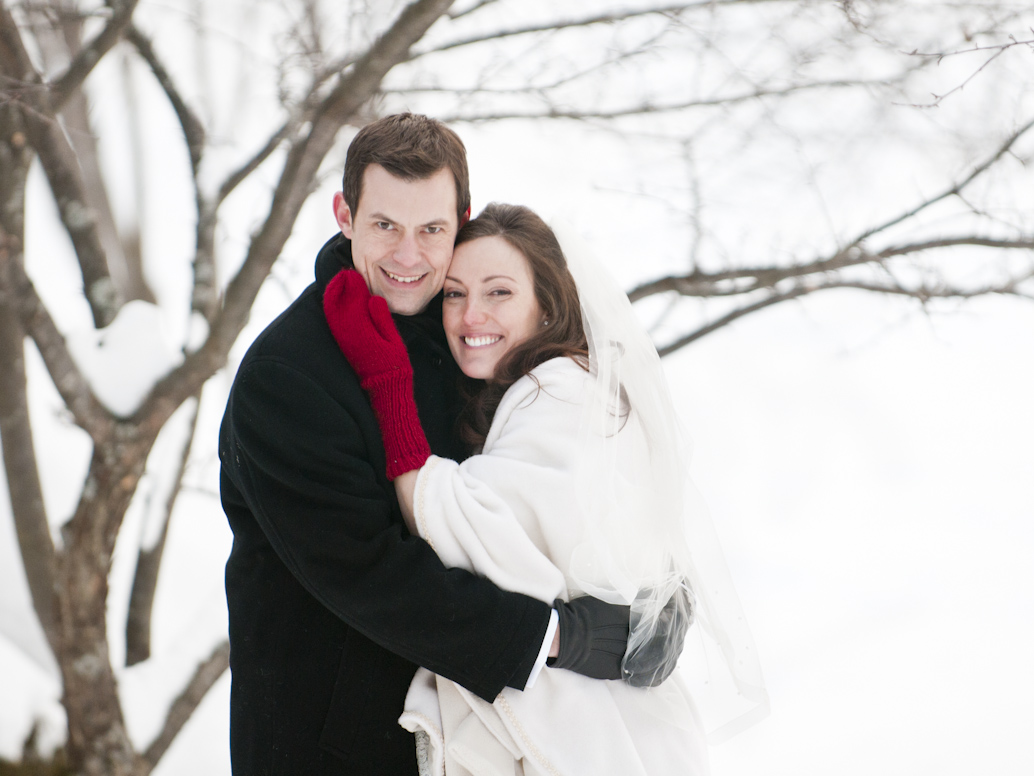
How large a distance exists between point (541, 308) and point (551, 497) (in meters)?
Result: 0.54

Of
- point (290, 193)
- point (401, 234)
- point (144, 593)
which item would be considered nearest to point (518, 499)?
point (401, 234)

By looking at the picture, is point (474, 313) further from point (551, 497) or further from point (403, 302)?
point (551, 497)

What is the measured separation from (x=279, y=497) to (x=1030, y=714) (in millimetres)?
4002

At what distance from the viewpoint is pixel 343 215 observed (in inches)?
75.4

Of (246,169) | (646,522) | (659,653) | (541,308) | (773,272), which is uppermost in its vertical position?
(246,169)

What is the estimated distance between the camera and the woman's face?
1891mm

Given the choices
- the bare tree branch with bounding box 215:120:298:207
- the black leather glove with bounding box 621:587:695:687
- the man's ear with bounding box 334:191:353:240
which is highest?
the bare tree branch with bounding box 215:120:298:207

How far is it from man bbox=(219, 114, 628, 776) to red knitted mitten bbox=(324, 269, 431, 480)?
0.09 ft

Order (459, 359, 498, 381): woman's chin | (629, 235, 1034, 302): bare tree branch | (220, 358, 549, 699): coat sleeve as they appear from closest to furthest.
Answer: (220, 358, 549, 699): coat sleeve, (459, 359, 498, 381): woman's chin, (629, 235, 1034, 302): bare tree branch

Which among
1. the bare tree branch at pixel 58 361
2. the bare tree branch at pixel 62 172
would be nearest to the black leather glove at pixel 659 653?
the bare tree branch at pixel 58 361

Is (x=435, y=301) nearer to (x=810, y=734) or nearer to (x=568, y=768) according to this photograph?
(x=568, y=768)

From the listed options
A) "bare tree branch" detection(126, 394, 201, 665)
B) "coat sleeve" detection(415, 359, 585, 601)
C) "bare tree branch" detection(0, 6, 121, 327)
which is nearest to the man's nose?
"coat sleeve" detection(415, 359, 585, 601)

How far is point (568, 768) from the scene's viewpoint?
1526mm

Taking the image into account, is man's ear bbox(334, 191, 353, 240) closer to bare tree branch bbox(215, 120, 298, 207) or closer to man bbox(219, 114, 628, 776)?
man bbox(219, 114, 628, 776)
